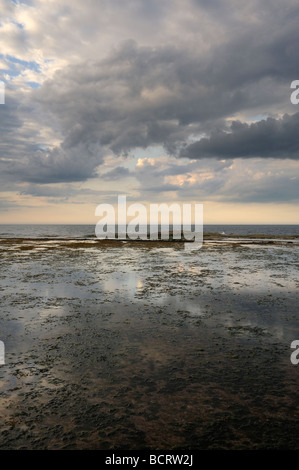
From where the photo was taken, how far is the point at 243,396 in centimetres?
680

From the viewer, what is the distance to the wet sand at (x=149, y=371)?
220 inches

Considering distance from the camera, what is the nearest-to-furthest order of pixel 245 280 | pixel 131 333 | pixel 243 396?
1. pixel 243 396
2. pixel 131 333
3. pixel 245 280

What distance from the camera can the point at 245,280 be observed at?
22.3m

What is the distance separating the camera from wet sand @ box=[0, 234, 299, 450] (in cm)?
558

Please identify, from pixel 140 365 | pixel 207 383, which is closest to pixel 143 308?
pixel 140 365

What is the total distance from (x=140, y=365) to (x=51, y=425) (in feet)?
10.5

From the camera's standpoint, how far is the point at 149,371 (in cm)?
812

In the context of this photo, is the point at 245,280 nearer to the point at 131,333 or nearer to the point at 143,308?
the point at 143,308

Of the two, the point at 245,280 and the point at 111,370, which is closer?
the point at 111,370

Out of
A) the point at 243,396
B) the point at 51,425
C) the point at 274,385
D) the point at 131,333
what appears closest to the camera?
the point at 51,425

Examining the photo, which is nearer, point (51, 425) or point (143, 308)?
point (51, 425)
